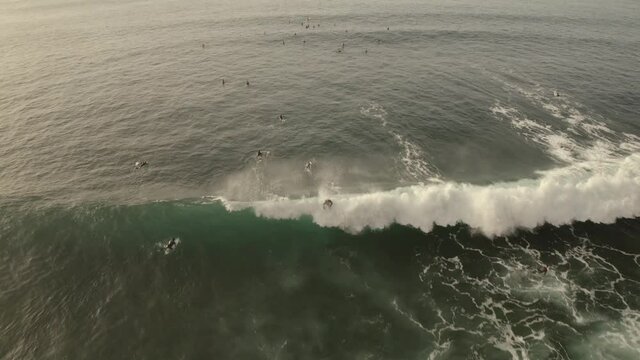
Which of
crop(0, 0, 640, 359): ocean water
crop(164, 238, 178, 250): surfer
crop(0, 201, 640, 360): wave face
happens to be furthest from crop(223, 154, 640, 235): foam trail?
crop(164, 238, 178, 250): surfer

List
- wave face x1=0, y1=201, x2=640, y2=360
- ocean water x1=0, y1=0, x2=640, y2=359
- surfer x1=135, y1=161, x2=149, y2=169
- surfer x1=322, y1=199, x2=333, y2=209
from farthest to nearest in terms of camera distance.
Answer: surfer x1=135, y1=161, x2=149, y2=169, surfer x1=322, y1=199, x2=333, y2=209, ocean water x1=0, y1=0, x2=640, y2=359, wave face x1=0, y1=201, x2=640, y2=360

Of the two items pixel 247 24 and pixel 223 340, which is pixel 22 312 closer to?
pixel 223 340

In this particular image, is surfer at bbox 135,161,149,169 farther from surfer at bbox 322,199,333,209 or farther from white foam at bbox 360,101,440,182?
white foam at bbox 360,101,440,182

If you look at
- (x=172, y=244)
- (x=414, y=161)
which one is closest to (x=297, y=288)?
(x=172, y=244)

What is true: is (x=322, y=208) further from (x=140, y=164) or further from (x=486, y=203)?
(x=140, y=164)

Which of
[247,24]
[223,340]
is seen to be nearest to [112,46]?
[247,24]

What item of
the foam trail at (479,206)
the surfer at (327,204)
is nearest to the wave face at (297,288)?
the foam trail at (479,206)
